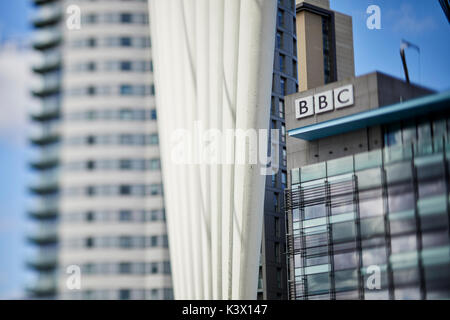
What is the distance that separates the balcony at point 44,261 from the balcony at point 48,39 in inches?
137

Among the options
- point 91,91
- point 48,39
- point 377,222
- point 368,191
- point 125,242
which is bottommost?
point 125,242

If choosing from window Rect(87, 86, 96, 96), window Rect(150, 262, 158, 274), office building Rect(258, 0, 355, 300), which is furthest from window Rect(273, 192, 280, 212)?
window Rect(87, 86, 96, 96)

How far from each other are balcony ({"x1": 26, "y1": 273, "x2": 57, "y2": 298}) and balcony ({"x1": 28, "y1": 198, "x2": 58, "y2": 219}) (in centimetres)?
92

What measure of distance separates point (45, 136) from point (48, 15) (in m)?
2.07

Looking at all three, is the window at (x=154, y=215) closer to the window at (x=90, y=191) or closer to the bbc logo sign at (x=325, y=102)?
the window at (x=90, y=191)

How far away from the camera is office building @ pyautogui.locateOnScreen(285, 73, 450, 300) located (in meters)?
15.6

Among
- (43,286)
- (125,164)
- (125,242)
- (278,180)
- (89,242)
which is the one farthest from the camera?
(278,180)

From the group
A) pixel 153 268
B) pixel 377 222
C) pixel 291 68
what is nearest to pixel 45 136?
pixel 153 268

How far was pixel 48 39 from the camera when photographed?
1351cm

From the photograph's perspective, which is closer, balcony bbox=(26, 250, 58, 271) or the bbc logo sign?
balcony bbox=(26, 250, 58, 271)

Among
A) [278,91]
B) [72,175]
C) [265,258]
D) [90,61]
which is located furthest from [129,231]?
[278,91]

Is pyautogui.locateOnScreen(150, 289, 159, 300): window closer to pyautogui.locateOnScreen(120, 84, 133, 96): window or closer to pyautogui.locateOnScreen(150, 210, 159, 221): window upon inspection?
pyautogui.locateOnScreen(150, 210, 159, 221): window

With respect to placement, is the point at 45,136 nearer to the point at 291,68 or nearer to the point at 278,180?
the point at 278,180

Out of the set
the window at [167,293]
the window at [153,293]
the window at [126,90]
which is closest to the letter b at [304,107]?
the window at [167,293]
